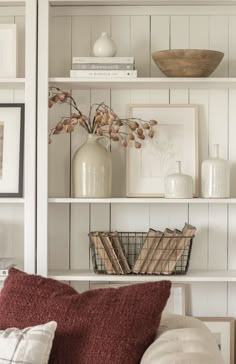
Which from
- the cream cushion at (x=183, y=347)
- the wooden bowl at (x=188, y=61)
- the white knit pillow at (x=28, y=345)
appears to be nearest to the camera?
the cream cushion at (x=183, y=347)

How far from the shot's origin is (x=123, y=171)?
3471mm

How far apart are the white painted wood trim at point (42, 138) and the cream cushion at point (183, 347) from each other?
2.93 ft

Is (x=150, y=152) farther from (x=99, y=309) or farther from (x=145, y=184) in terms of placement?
(x=99, y=309)

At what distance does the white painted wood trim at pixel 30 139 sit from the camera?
3.20 m

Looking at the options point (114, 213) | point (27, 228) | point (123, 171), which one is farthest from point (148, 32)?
point (27, 228)

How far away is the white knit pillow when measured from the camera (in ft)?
7.16

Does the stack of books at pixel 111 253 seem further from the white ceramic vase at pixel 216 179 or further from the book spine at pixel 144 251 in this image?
the white ceramic vase at pixel 216 179

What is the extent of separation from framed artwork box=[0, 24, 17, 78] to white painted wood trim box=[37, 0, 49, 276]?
177mm

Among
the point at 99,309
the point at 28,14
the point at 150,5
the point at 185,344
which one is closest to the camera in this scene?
the point at 185,344

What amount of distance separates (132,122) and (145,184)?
0.31 m

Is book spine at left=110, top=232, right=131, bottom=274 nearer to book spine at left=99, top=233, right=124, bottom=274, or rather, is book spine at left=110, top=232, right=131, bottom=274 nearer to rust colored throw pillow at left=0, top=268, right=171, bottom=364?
book spine at left=99, top=233, right=124, bottom=274

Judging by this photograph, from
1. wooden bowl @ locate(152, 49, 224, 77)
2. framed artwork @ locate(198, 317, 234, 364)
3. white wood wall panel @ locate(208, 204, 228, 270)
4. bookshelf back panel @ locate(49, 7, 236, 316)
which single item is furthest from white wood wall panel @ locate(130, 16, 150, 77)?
framed artwork @ locate(198, 317, 234, 364)

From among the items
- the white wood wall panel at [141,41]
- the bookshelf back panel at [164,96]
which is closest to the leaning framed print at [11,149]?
the bookshelf back panel at [164,96]

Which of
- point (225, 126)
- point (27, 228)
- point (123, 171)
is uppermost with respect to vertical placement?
point (225, 126)
